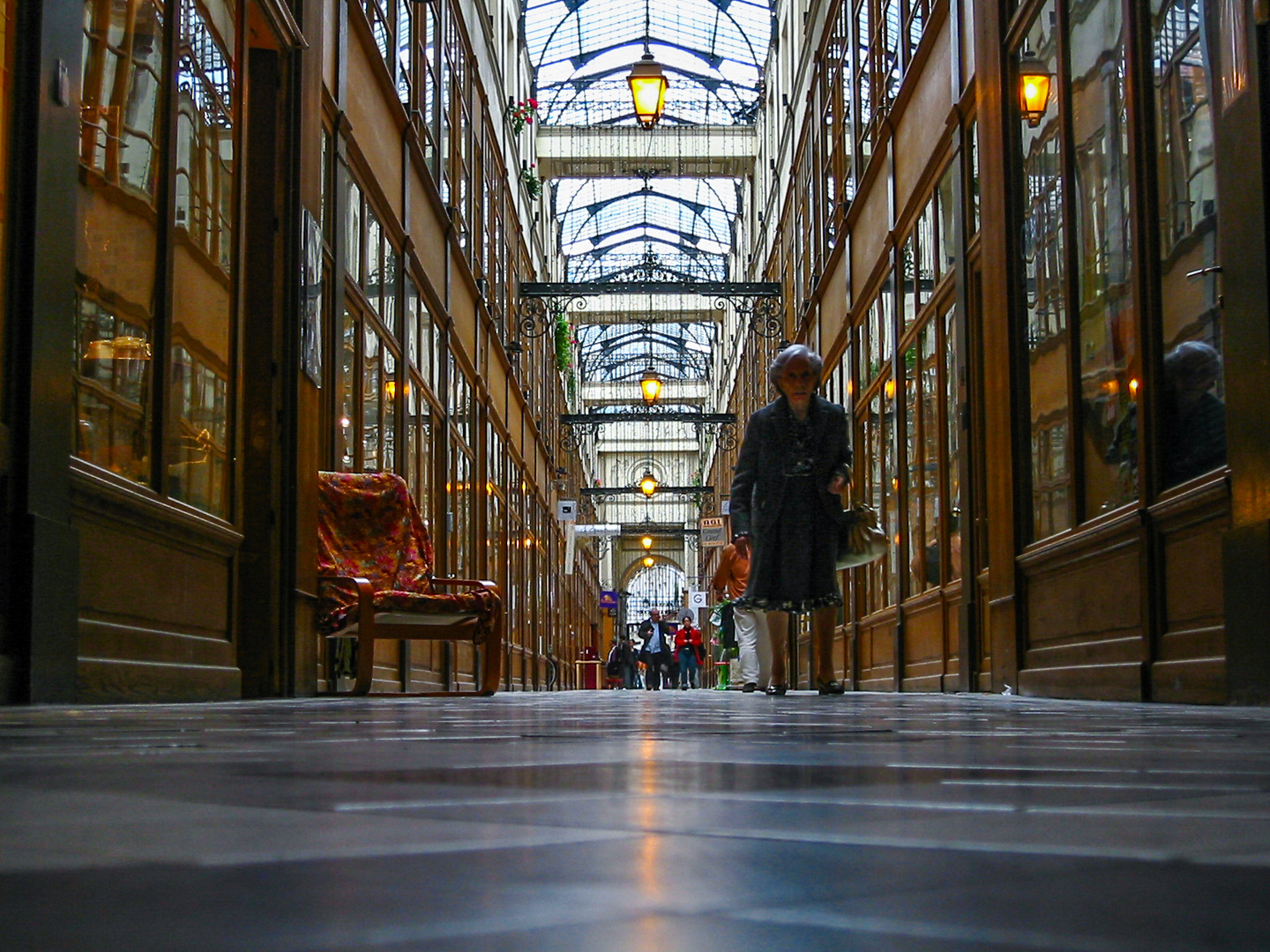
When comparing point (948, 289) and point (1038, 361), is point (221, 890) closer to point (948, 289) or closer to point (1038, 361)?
point (1038, 361)

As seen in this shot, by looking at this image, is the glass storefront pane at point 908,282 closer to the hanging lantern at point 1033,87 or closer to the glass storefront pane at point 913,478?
the glass storefront pane at point 913,478

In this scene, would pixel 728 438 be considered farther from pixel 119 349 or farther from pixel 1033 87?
pixel 119 349

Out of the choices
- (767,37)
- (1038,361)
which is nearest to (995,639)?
(1038,361)

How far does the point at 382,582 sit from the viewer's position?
26.0 ft

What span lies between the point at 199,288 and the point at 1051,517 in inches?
155

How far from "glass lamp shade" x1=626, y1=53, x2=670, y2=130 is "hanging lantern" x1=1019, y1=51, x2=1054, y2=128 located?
5.72 meters

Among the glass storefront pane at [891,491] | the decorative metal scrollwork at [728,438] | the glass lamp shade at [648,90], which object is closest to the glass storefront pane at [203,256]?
the glass storefront pane at [891,491]

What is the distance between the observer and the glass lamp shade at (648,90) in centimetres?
1265

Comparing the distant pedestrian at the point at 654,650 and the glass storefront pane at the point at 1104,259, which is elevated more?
the glass storefront pane at the point at 1104,259

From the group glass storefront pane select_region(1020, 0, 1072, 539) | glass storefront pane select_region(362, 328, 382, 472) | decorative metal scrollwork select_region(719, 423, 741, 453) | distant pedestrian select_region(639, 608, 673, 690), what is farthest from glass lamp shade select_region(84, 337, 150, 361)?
distant pedestrian select_region(639, 608, 673, 690)

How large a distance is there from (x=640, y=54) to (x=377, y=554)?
19457mm

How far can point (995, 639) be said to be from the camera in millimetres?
7434

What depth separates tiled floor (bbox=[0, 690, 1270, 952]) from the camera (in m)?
0.37

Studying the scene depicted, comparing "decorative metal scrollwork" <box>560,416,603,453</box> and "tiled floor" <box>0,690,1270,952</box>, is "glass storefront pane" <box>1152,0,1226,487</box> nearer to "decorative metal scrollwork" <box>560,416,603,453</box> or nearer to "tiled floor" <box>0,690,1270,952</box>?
"tiled floor" <box>0,690,1270,952</box>
